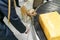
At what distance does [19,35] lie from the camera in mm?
1305

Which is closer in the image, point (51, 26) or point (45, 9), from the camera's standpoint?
point (51, 26)

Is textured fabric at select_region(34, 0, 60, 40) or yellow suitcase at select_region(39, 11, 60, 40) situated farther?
textured fabric at select_region(34, 0, 60, 40)

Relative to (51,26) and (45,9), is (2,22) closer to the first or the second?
(51,26)

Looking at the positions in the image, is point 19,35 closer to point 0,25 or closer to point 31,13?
point 31,13

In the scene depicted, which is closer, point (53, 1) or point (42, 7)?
point (42, 7)

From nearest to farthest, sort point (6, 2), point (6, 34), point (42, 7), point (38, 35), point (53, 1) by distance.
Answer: point (6, 2) → point (6, 34) → point (38, 35) → point (42, 7) → point (53, 1)

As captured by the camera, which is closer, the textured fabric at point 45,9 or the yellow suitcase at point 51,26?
the yellow suitcase at point 51,26

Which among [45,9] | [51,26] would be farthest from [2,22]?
[45,9]

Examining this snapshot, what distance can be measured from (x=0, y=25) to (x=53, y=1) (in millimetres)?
767

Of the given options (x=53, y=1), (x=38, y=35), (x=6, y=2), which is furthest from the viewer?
(x=53, y=1)

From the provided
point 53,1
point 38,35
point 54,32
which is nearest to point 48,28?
point 54,32

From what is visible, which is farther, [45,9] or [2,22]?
[45,9]

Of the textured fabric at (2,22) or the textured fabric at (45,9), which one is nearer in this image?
the textured fabric at (2,22)

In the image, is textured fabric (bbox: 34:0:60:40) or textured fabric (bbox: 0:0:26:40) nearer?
textured fabric (bbox: 0:0:26:40)
